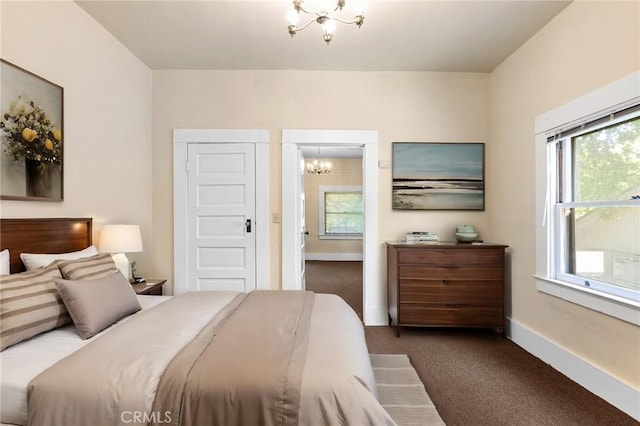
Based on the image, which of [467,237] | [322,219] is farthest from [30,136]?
[322,219]

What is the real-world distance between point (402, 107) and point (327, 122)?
858mm

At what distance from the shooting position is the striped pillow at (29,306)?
4.29 feet

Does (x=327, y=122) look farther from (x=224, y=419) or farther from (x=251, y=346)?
(x=224, y=419)

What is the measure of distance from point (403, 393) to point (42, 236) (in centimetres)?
261

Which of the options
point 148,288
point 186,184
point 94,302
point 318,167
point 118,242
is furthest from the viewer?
point 318,167

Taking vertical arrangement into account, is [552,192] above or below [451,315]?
above

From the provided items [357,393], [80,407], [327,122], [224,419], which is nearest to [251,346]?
[224,419]

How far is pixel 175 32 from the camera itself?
262 cm

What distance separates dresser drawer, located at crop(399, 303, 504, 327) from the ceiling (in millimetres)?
2485

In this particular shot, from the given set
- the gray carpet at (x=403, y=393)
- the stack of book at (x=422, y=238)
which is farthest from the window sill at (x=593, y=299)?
the gray carpet at (x=403, y=393)

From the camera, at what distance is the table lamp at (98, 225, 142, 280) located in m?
2.37

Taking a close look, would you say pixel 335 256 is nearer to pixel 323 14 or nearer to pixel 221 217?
pixel 221 217

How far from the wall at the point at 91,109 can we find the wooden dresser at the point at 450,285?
2705 mm

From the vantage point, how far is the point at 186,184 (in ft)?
10.9
